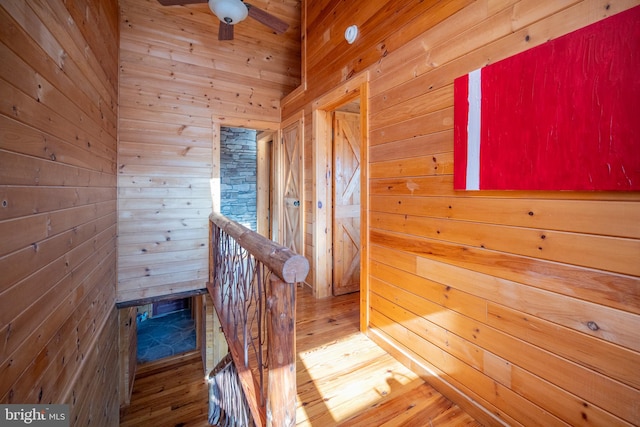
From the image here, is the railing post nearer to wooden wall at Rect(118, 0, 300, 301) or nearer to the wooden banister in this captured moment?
the wooden banister

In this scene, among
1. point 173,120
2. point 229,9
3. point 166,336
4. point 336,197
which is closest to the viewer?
point 229,9

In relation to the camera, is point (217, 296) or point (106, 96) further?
point (217, 296)

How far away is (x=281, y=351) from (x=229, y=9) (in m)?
2.69

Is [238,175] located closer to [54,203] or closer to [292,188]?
[292,188]

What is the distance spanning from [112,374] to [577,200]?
4.22 m

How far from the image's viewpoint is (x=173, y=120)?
135 inches

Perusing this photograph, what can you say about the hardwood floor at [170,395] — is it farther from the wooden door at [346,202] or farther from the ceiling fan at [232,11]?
the ceiling fan at [232,11]

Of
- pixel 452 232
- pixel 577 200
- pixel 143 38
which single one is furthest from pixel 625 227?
pixel 143 38

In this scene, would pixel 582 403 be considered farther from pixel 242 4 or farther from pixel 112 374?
pixel 112 374

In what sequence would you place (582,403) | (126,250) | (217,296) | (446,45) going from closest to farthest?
(582,403)
(446,45)
(217,296)
(126,250)

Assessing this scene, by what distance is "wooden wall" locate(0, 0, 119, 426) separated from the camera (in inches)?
42.1

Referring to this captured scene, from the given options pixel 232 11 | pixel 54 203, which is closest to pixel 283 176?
pixel 232 11

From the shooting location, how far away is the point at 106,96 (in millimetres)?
2609

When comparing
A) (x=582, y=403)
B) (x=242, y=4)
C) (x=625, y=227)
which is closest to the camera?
(x=625, y=227)
